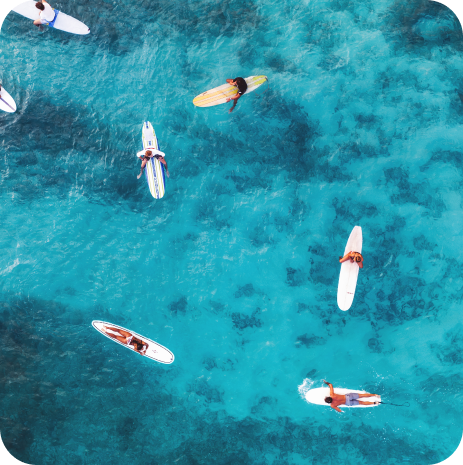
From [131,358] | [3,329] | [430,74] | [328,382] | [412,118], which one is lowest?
[328,382]

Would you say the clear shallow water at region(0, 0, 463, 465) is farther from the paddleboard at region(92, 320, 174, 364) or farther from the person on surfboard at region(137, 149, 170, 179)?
the person on surfboard at region(137, 149, 170, 179)

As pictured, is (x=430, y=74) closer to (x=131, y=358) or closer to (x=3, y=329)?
(x=131, y=358)

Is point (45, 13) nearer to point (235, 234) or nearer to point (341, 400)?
point (235, 234)

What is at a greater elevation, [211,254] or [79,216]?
[79,216]

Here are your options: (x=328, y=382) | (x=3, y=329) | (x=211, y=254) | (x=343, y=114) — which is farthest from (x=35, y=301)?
(x=343, y=114)

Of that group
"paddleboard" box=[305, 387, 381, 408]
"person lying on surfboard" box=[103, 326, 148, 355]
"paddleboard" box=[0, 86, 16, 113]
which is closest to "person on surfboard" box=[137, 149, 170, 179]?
"paddleboard" box=[0, 86, 16, 113]

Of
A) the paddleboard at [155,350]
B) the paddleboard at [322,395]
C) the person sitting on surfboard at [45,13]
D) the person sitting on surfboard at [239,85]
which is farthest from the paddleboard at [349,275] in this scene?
the person sitting on surfboard at [45,13]
